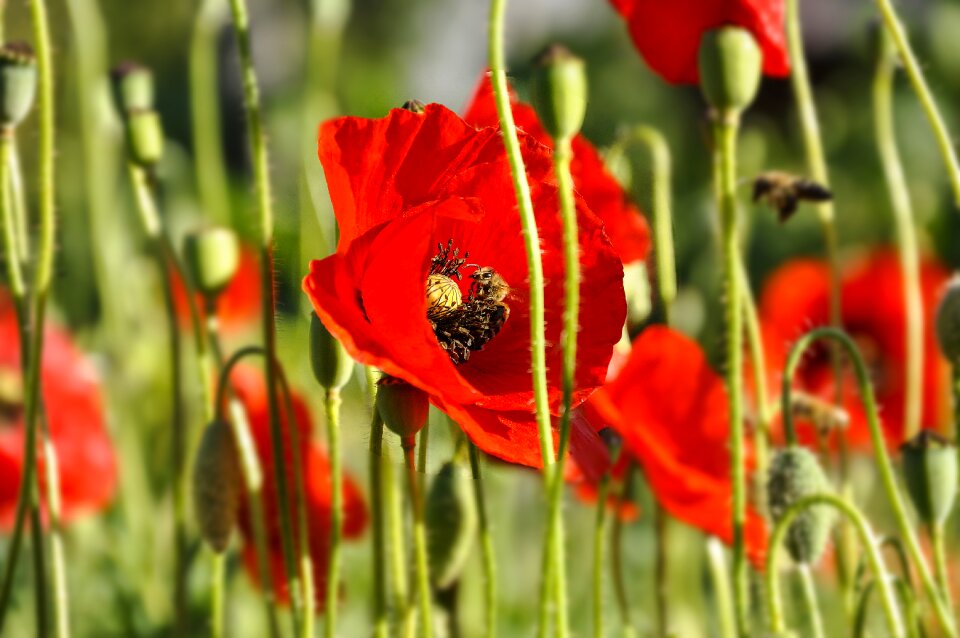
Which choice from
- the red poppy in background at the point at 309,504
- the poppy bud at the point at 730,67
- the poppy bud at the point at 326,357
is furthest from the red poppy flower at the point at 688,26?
the red poppy in background at the point at 309,504

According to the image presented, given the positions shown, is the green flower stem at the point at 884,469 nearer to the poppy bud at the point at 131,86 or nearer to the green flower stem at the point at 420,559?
the green flower stem at the point at 420,559

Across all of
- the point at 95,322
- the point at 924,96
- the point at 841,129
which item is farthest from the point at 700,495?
the point at 841,129

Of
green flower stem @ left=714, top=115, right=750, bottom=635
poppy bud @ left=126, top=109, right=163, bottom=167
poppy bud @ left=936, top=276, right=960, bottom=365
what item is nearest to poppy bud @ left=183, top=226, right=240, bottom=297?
poppy bud @ left=126, top=109, right=163, bottom=167

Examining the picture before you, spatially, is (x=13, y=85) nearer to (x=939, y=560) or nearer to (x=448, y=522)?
(x=448, y=522)

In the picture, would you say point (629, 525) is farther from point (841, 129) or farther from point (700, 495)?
point (841, 129)

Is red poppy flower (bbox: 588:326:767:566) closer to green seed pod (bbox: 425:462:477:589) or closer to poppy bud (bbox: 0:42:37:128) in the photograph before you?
green seed pod (bbox: 425:462:477:589)

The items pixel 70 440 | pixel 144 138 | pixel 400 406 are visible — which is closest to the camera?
pixel 400 406

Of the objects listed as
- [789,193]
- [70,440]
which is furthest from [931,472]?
[70,440]
